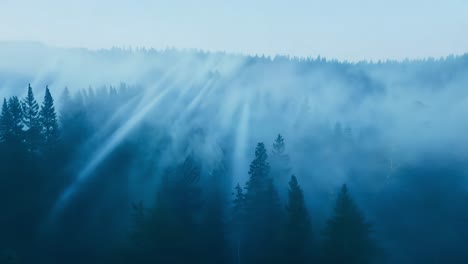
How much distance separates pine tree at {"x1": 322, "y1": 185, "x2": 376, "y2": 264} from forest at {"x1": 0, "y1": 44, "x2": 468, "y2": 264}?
95mm

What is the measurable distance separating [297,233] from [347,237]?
4.39 meters

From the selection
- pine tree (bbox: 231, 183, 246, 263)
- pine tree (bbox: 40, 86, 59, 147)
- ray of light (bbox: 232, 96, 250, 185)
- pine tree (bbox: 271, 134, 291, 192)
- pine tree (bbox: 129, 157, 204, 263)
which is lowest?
pine tree (bbox: 129, 157, 204, 263)

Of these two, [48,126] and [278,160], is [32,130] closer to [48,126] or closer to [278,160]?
[48,126]

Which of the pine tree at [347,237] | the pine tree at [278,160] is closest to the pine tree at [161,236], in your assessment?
the pine tree at [347,237]

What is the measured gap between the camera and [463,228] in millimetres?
63688

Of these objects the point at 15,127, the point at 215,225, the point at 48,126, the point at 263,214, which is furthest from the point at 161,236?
the point at 48,126

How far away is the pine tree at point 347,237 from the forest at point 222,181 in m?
0.09

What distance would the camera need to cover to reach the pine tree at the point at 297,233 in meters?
39.1

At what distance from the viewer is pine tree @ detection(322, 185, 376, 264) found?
37.4 m

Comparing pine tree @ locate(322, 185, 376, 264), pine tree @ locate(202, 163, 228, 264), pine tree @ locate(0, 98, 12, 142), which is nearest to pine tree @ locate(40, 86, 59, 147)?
pine tree @ locate(0, 98, 12, 142)

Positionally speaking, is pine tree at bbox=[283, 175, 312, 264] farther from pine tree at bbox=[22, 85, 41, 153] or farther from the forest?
pine tree at bbox=[22, 85, 41, 153]

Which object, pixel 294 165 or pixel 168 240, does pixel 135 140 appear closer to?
pixel 294 165

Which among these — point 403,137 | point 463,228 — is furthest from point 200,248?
point 403,137

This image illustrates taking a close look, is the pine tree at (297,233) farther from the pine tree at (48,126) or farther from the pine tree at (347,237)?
the pine tree at (48,126)
